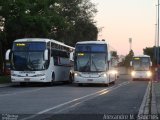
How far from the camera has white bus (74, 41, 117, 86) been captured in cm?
4138

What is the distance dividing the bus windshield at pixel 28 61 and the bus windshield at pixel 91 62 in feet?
9.19

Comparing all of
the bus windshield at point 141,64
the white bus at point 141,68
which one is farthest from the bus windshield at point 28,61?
the bus windshield at point 141,64

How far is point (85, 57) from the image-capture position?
4188 cm

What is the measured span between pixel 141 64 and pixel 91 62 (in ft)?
86.4

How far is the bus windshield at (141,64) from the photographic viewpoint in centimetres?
6694

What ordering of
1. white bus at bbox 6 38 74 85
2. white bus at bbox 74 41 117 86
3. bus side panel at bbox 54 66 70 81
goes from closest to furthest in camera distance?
white bus at bbox 6 38 74 85
white bus at bbox 74 41 117 86
bus side panel at bbox 54 66 70 81

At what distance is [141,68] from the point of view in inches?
2630

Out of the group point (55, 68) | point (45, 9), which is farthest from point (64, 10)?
point (55, 68)

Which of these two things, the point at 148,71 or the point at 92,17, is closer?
the point at 148,71

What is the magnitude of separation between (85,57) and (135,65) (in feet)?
85.8

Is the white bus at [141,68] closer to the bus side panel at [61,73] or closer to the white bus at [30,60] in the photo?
the bus side panel at [61,73]

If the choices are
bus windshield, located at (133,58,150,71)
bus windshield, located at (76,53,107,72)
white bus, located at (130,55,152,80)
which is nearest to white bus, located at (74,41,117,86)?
bus windshield, located at (76,53,107,72)

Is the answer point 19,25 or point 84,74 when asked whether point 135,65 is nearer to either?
point 19,25

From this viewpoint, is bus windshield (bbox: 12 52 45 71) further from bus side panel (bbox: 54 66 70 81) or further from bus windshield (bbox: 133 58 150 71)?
bus windshield (bbox: 133 58 150 71)
